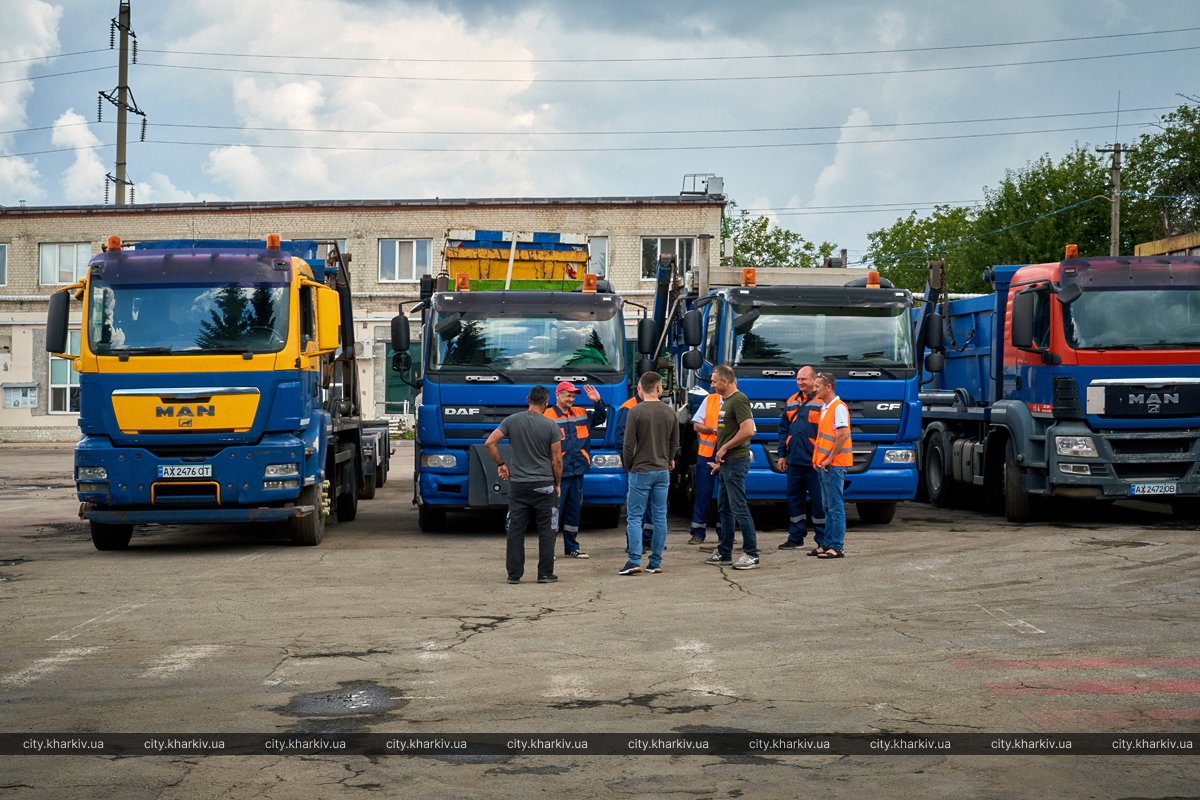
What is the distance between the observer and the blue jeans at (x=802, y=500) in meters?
14.4

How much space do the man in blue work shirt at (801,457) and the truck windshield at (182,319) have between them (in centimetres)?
518

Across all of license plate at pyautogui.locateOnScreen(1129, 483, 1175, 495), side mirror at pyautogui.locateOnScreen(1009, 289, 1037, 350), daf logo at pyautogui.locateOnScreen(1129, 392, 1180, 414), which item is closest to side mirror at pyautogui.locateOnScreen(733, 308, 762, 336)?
side mirror at pyautogui.locateOnScreen(1009, 289, 1037, 350)

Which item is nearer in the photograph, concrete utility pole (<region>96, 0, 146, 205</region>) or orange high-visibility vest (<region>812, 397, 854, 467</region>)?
orange high-visibility vest (<region>812, 397, 854, 467</region>)

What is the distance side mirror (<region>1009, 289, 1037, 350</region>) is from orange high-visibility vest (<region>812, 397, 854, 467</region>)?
159 inches

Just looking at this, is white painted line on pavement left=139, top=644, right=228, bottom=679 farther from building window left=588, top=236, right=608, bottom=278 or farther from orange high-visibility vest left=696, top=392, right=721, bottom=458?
building window left=588, top=236, right=608, bottom=278

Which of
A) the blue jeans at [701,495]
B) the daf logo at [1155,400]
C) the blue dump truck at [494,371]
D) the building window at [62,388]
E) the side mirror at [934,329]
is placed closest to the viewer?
the blue jeans at [701,495]

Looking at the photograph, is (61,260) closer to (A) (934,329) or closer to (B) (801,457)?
(A) (934,329)

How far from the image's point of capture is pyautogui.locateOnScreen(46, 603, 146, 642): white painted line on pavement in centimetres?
947

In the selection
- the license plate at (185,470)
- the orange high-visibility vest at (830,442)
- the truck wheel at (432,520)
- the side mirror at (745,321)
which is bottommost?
the truck wheel at (432,520)

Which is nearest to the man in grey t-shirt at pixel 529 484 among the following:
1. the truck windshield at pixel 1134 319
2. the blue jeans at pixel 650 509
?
the blue jeans at pixel 650 509

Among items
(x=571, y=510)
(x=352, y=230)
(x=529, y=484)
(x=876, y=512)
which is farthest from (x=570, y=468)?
(x=352, y=230)

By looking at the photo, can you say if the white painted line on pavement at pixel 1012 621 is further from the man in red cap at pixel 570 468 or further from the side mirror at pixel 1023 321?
the side mirror at pixel 1023 321

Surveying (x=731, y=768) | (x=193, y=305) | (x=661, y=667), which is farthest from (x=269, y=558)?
(x=731, y=768)

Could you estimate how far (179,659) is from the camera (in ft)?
28.2
